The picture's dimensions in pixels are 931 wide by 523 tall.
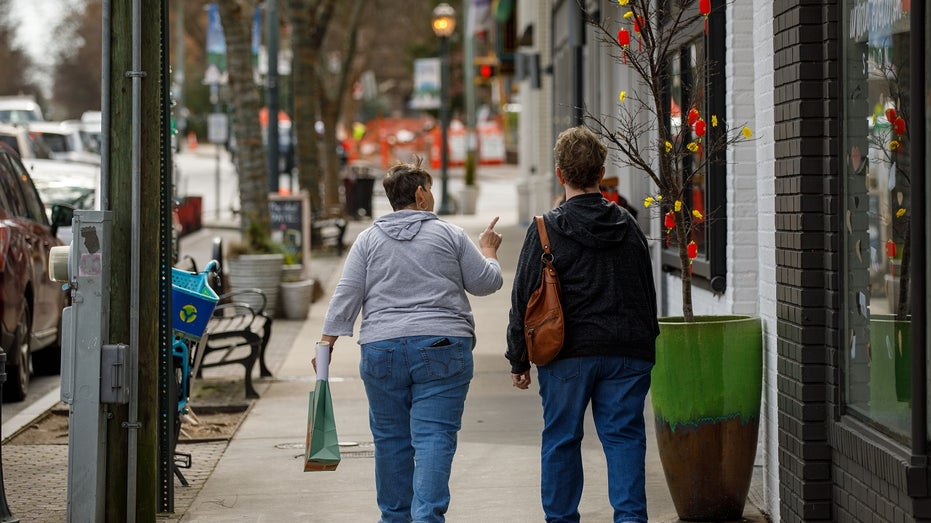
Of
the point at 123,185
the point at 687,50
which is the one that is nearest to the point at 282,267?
the point at 687,50

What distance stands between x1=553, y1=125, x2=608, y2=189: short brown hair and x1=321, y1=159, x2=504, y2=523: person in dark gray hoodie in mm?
362

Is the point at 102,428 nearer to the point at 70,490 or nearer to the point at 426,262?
the point at 70,490

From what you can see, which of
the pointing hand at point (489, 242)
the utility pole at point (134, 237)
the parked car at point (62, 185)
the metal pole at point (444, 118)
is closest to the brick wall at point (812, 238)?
the pointing hand at point (489, 242)

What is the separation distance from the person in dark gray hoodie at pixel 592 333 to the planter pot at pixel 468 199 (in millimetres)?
28282

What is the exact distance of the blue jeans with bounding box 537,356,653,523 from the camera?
5766 mm

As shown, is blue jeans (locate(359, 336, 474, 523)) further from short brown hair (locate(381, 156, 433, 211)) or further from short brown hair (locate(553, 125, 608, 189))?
short brown hair (locate(553, 125, 608, 189))

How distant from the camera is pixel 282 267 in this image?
15.9m

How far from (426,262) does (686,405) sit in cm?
136

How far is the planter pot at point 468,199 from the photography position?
3425cm

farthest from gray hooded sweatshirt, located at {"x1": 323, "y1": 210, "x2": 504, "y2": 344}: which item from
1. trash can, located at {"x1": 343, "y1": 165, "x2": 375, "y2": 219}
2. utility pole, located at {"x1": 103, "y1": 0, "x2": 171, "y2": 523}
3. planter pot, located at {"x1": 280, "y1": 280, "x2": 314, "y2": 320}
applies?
trash can, located at {"x1": 343, "y1": 165, "x2": 375, "y2": 219}

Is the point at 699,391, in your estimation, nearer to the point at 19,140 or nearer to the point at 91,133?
the point at 19,140

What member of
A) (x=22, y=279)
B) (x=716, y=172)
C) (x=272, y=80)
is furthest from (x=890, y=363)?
(x=272, y=80)

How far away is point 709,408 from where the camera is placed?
6406mm

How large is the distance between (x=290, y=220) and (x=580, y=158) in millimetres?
12113
